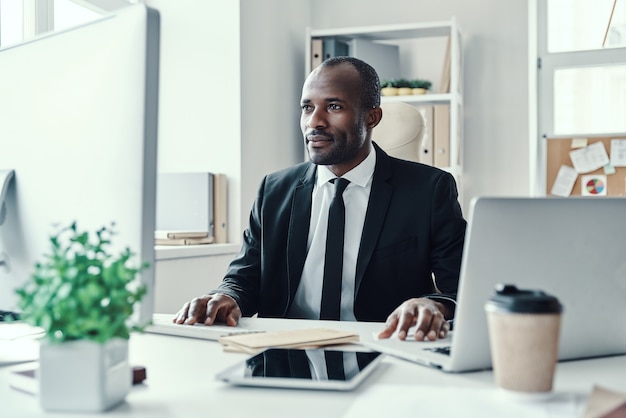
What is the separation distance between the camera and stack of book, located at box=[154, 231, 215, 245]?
276cm

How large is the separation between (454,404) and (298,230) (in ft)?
3.49

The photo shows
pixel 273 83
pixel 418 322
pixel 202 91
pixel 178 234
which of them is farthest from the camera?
pixel 273 83

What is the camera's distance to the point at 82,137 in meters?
0.91

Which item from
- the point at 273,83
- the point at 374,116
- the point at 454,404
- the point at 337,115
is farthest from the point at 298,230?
the point at 273,83

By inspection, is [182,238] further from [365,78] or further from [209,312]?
[209,312]

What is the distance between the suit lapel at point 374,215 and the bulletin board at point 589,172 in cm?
204

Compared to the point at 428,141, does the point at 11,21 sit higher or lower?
higher

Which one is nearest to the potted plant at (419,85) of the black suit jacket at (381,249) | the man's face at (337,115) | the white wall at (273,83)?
the white wall at (273,83)

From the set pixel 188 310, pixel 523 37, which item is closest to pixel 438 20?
pixel 523 37

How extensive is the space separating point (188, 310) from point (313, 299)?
51 cm

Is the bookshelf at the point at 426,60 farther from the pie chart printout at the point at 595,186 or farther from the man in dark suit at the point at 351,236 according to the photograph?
the man in dark suit at the point at 351,236

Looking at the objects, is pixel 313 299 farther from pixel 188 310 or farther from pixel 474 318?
pixel 474 318

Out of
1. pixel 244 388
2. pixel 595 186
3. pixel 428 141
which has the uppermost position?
pixel 428 141

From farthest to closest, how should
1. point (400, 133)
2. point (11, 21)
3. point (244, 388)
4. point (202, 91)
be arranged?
point (202, 91), point (11, 21), point (400, 133), point (244, 388)
